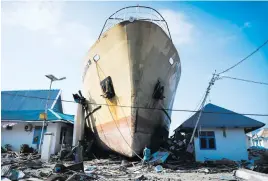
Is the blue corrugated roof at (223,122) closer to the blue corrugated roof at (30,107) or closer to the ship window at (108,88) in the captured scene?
the ship window at (108,88)

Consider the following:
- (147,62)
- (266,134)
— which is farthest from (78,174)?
(266,134)

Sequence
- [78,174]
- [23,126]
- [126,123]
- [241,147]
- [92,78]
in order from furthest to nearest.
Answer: [23,126] < [241,147] < [92,78] < [126,123] < [78,174]

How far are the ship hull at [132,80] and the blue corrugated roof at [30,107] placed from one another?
7.41 m

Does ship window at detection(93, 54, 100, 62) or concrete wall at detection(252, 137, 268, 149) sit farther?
concrete wall at detection(252, 137, 268, 149)

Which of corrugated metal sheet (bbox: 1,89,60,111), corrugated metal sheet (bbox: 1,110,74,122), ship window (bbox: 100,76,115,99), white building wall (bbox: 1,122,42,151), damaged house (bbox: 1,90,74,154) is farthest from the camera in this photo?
corrugated metal sheet (bbox: 1,89,60,111)

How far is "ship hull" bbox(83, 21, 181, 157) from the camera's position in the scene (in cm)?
825

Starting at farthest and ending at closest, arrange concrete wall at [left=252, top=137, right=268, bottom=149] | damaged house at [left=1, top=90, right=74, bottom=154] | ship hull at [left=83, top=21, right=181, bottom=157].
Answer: concrete wall at [left=252, top=137, right=268, bottom=149]
damaged house at [left=1, top=90, right=74, bottom=154]
ship hull at [left=83, top=21, right=181, bottom=157]

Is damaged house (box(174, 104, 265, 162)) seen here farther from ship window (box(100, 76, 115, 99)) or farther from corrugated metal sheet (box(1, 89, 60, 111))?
corrugated metal sheet (box(1, 89, 60, 111))

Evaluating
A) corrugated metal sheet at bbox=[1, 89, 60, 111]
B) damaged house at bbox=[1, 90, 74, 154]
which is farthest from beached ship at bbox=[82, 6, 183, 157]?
corrugated metal sheet at bbox=[1, 89, 60, 111]

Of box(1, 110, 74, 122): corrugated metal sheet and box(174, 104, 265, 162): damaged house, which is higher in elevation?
box(1, 110, 74, 122): corrugated metal sheet

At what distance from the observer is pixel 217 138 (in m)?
12.8

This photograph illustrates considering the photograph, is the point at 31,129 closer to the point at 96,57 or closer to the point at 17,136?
the point at 17,136

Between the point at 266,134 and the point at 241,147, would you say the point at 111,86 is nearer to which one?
the point at 241,147

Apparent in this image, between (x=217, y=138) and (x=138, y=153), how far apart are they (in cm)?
674
